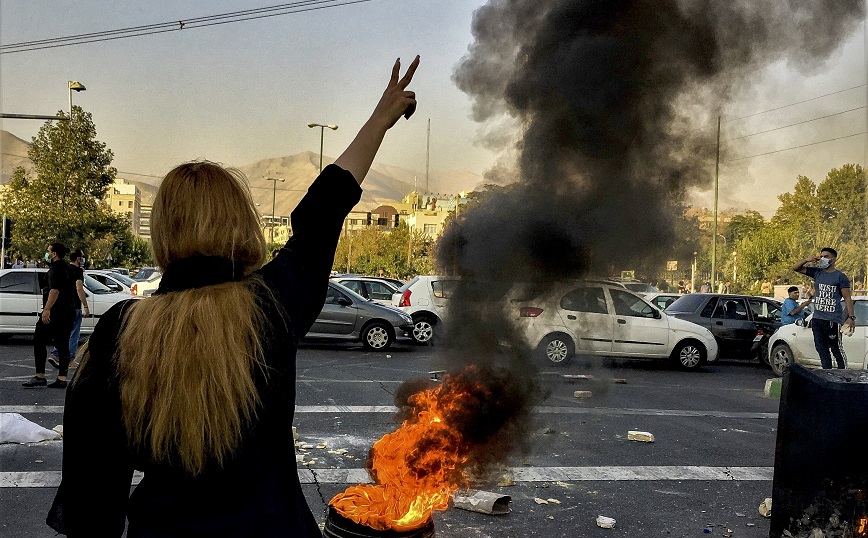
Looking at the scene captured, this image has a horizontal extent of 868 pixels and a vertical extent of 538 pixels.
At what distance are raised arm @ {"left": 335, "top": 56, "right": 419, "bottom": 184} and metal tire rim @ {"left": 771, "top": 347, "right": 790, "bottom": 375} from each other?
13.2 meters

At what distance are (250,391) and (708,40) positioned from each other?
489cm

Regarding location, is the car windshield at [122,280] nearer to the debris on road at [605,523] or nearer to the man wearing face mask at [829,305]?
the man wearing face mask at [829,305]

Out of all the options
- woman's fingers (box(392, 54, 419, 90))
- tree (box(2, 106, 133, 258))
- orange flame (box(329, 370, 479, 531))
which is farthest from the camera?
tree (box(2, 106, 133, 258))

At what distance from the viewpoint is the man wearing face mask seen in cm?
1090

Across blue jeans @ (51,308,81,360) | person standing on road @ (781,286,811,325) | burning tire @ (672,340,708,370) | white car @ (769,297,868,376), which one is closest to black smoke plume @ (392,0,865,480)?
blue jeans @ (51,308,81,360)

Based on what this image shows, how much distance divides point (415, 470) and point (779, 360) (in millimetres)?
11491

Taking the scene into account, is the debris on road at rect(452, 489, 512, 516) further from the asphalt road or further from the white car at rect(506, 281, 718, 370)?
the white car at rect(506, 281, 718, 370)

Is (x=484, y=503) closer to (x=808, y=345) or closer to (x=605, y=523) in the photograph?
(x=605, y=523)

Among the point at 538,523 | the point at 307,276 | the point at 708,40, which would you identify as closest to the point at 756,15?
the point at 708,40

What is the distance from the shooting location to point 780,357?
13359 millimetres

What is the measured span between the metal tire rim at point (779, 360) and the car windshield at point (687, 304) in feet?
7.36

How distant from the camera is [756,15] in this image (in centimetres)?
517

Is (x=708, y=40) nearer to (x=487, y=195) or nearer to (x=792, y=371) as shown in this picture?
(x=487, y=195)

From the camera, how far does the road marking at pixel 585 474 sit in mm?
5492
